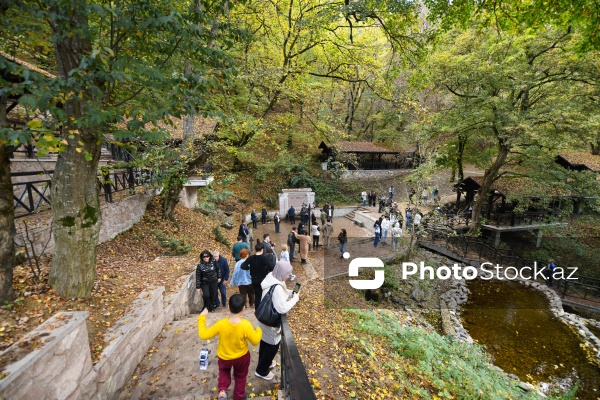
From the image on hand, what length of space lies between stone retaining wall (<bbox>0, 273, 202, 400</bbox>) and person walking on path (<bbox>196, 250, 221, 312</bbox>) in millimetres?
1047

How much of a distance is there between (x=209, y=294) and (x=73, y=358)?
9.63 feet

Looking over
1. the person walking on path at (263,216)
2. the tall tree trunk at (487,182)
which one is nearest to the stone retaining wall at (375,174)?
the tall tree trunk at (487,182)

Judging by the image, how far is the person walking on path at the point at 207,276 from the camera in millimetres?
5399

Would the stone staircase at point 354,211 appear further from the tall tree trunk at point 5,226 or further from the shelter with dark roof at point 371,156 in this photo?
the tall tree trunk at point 5,226

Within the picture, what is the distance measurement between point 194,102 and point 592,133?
17922mm

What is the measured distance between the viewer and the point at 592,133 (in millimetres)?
12531

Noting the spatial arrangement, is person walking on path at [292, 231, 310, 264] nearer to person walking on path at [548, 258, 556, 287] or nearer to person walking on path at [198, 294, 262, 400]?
person walking on path at [198, 294, 262, 400]

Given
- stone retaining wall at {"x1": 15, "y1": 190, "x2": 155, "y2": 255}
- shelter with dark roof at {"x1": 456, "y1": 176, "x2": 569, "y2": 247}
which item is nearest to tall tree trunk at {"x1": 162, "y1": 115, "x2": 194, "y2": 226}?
stone retaining wall at {"x1": 15, "y1": 190, "x2": 155, "y2": 255}

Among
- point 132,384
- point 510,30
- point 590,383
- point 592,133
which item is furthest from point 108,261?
point 592,133

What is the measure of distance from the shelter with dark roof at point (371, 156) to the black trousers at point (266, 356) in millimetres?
22828

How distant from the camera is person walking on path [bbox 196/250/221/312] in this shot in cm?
540

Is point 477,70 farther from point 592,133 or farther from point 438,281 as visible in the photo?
point 438,281

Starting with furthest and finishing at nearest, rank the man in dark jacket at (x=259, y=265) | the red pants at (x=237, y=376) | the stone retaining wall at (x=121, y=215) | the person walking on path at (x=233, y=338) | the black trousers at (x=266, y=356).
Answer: the stone retaining wall at (x=121, y=215), the man in dark jacket at (x=259, y=265), the black trousers at (x=266, y=356), the red pants at (x=237, y=376), the person walking on path at (x=233, y=338)

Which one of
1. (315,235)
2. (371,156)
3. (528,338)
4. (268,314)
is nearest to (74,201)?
(268,314)
